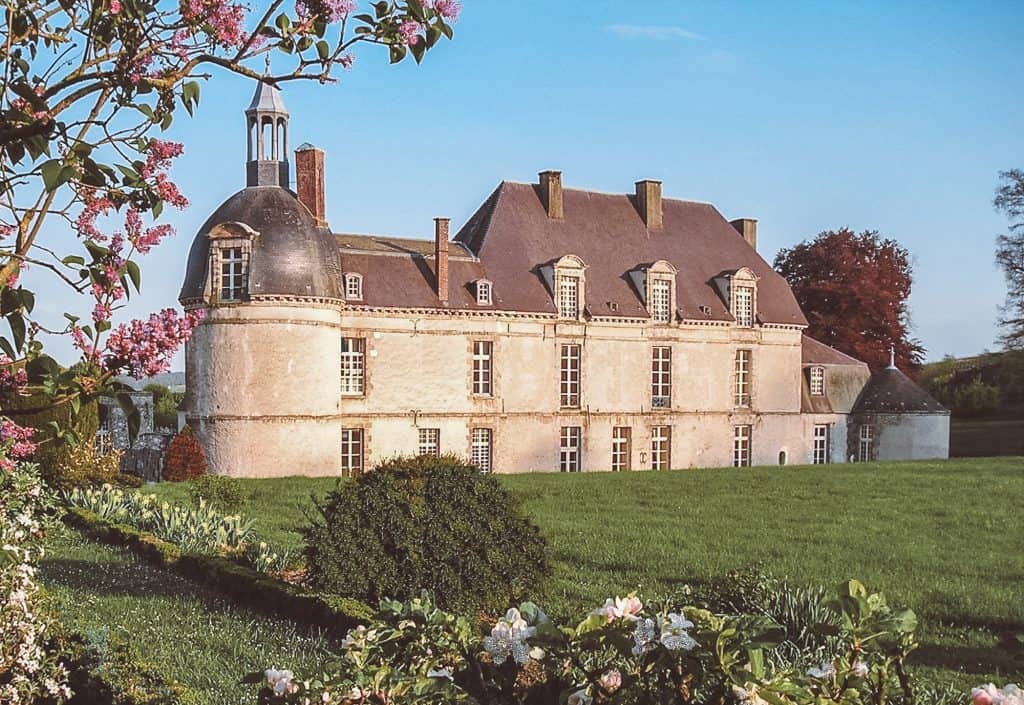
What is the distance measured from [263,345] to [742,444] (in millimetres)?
16510

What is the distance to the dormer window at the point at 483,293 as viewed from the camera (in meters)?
29.0

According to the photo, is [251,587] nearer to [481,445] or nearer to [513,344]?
[481,445]

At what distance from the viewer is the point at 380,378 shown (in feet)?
91.4

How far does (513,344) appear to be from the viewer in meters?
29.6

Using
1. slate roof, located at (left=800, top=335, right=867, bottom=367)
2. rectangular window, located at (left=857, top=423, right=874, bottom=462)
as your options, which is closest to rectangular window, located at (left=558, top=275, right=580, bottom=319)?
slate roof, located at (left=800, top=335, right=867, bottom=367)

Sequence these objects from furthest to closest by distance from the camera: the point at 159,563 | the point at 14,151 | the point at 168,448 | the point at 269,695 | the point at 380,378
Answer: the point at 380,378, the point at 168,448, the point at 159,563, the point at 14,151, the point at 269,695

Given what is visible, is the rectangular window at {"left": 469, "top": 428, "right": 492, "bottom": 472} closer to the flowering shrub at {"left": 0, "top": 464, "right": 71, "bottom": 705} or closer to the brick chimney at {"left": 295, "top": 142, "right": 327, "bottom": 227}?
the brick chimney at {"left": 295, "top": 142, "right": 327, "bottom": 227}

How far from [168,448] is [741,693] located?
80.4ft

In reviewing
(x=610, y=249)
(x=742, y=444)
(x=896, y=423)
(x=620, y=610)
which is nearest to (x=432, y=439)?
(x=610, y=249)

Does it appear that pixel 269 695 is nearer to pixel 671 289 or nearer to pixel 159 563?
pixel 159 563

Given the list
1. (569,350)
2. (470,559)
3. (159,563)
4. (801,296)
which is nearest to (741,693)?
(470,559)

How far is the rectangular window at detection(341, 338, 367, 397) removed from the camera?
27.5 meters

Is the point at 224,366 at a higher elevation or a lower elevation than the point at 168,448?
higher

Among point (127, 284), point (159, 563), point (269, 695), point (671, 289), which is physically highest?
point (671, 289)
